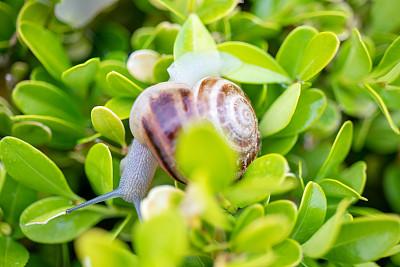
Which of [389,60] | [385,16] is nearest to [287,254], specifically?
[389,60]

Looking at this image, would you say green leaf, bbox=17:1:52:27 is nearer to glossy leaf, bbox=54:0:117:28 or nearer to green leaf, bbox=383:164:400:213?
glossy leaf, bbox=54:0:117:28

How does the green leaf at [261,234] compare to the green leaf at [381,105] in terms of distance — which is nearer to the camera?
the green leaf at [261,234]

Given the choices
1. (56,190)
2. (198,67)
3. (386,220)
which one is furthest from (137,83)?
(386,220)

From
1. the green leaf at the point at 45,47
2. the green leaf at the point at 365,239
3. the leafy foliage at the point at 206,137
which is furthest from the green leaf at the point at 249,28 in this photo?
the green leaf at the point at 365,239

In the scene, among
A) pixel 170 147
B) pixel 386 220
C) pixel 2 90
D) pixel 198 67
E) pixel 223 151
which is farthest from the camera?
pixel 2 90

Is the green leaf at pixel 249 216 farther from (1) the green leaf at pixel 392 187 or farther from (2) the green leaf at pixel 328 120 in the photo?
(1) the green leaf at pixel 392 187

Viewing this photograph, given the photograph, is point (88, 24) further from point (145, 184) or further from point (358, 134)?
point (358, 134)
